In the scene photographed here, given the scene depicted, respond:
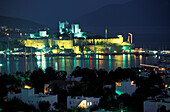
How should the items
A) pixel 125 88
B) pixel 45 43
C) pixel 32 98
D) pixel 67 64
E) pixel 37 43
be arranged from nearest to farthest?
pixel 32 98, pixel 125 88, pixel 67 64, pixel 37 43, pixel 45 43

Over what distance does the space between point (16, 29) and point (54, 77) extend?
1753 inches

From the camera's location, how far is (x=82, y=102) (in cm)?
685

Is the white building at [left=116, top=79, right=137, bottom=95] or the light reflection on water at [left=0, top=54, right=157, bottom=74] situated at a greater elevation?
the white building at [left=116, top=79, right=137, bottom=95]

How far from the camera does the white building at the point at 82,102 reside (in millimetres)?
6820

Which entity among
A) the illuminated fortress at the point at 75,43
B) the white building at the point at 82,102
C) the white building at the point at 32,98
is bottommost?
the white building at the point at 82,102

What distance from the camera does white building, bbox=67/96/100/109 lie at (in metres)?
6.82

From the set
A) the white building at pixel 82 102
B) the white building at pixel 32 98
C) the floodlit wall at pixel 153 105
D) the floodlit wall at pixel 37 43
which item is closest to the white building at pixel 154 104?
the floodlit wall at pixel 153 105

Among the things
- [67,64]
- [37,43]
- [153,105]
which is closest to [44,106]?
[153,105]

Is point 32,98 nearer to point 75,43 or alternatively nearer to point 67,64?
point 67,64

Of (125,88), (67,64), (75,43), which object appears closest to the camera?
(125,88)

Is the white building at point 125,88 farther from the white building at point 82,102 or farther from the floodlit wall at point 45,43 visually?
the floodlit wall at point 45,43

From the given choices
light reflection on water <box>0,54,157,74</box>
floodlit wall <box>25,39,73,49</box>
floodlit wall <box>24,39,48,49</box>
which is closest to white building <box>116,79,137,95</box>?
light reflection on water <box>0,54,157,74</box>

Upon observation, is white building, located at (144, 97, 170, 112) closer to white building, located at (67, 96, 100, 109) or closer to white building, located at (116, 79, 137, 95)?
white building, located at (67, 96, 100, 109)

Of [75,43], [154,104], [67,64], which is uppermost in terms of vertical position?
[75,43]
